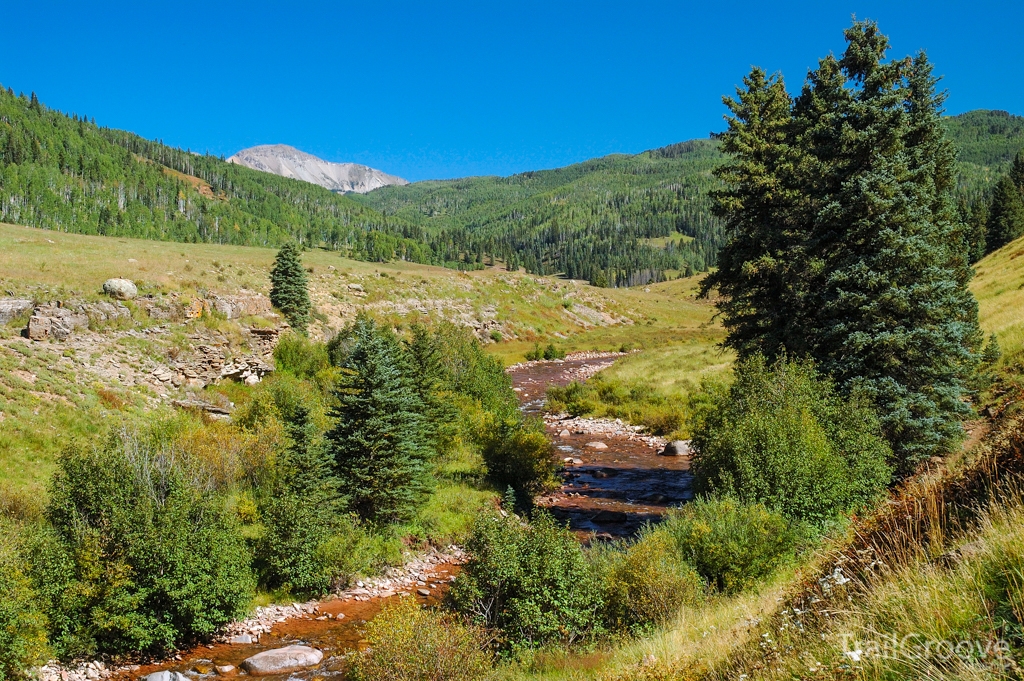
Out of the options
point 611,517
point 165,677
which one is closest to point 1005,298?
point 611,517

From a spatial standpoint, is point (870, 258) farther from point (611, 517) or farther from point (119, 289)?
point (119, 289)

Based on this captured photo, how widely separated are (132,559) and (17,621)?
107 inches

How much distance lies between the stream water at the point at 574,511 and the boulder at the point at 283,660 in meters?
0.24

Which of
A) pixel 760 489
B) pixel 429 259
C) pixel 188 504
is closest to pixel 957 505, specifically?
pixel 760 489

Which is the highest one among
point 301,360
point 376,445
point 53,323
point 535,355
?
point 53,323

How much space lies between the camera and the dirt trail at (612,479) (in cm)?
2453

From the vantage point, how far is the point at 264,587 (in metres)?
17.8

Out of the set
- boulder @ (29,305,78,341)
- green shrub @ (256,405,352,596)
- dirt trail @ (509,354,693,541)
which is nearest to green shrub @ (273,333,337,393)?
boulder @ (29,305,78,341)

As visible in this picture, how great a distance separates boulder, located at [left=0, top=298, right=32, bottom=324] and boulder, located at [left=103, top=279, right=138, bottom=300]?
598cm

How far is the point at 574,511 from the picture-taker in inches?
1011

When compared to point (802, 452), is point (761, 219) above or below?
above

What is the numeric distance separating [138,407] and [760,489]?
28.5 metres

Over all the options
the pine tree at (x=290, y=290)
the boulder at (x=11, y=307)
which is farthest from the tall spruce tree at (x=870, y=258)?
the pine tree at (x=290, y=290)

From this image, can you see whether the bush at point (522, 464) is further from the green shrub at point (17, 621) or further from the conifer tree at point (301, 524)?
the green shrub at point (17, 621)
